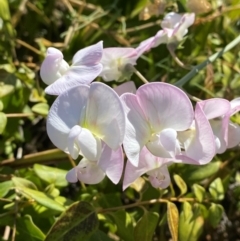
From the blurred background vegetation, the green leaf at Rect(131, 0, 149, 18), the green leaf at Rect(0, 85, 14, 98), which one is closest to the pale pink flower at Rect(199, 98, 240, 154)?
the blurred background vegetation

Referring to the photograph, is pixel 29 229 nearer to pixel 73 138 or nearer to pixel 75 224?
pixel 75 224

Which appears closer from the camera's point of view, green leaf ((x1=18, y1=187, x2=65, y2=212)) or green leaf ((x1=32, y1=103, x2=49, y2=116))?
green leaf ((x1=18, y1=187, x2=65, y2=212))

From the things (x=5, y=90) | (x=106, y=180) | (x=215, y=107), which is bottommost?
(x=106, y=180)

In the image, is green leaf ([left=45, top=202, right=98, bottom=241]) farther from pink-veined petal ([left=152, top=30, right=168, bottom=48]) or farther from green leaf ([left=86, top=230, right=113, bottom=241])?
pink-veined petal ([left=152, top=30, right=168, bottom=48])

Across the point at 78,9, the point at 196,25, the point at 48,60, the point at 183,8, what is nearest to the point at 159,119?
the point at 48,60

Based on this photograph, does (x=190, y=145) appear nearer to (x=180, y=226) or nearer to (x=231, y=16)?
(x=180, y=226)

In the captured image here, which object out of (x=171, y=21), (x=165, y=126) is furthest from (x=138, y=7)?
(x=165, y=126)
